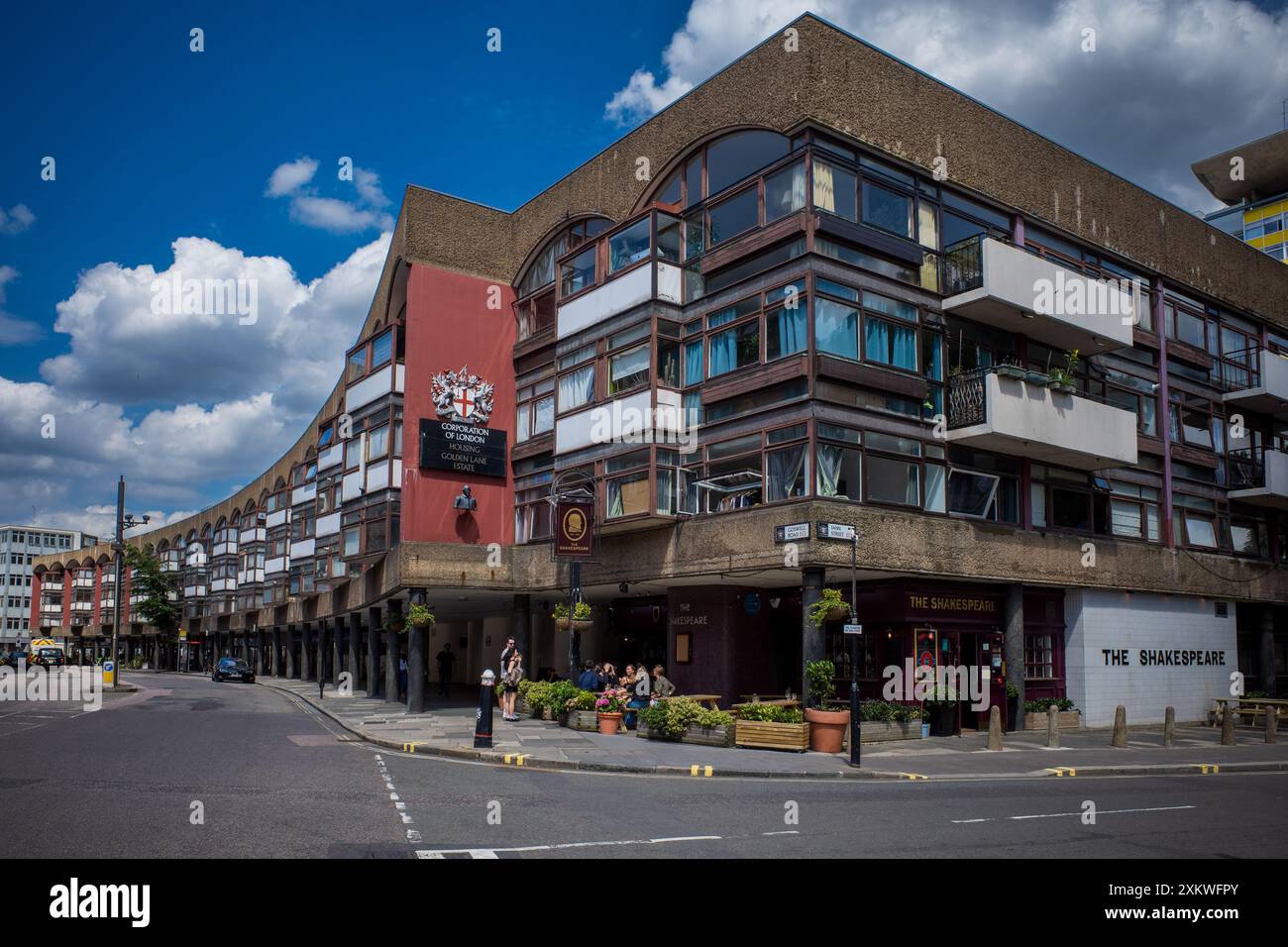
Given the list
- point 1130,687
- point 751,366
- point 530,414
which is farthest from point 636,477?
point 1130,687

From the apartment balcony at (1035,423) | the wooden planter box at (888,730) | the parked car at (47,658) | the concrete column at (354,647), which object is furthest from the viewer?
the parked car at (47,658)

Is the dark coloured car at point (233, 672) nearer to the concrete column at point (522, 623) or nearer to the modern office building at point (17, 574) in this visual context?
the concrete column at point (522, 623)

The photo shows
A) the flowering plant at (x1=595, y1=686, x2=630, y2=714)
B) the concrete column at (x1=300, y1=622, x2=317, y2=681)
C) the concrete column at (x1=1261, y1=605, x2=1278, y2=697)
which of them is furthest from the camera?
the concrete column at (x1=300, y1=622, x2=317, y2=681)

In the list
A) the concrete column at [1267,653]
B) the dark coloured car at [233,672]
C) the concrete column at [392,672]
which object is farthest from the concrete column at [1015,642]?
the dark coloured car at [233,672]

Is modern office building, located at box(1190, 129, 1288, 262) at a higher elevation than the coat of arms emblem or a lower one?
higher

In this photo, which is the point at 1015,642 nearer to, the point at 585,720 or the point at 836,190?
the point at 585,720

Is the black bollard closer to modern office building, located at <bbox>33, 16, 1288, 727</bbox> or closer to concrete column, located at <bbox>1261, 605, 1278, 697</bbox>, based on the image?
modern office building, located at <bbox>33, 16, 1288, 727</bbox>

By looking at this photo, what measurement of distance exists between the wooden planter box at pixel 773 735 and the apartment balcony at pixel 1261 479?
887 inches

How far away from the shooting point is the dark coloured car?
6131 cm

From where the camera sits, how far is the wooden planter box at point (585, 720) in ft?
80.8

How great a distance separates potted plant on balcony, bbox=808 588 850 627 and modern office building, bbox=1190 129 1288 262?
5306 centimetres

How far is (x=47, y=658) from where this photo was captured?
2894 inches

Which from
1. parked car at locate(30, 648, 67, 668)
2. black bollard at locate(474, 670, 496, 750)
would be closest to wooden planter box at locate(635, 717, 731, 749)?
black bollard at locate(474, 670, 496, 750)
